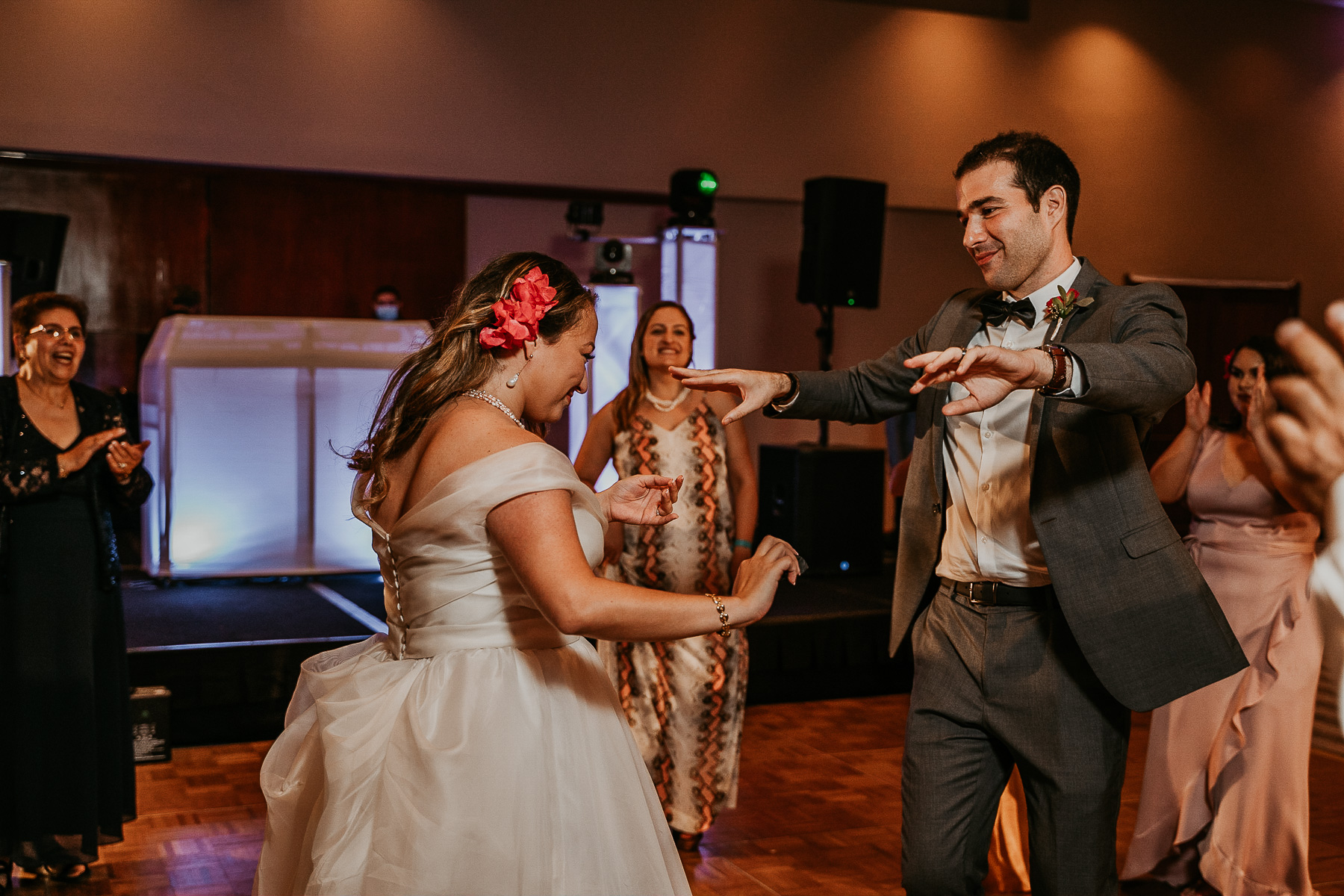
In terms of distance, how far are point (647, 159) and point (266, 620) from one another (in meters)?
4.00

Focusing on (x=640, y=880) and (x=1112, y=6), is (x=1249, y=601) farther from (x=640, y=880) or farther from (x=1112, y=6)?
(x=1112, y=6)

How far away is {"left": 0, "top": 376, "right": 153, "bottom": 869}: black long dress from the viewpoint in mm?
3207

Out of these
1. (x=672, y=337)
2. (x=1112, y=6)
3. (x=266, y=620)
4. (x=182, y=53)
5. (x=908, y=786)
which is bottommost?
(x=266, y=620)

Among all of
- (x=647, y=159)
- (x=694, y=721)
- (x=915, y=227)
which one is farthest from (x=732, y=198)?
(x=694, y=721)

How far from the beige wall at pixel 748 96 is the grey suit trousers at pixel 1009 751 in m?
6.00

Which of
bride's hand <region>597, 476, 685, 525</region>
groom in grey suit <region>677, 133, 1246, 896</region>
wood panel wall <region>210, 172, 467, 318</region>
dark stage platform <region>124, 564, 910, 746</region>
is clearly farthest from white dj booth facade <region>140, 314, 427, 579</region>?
groom in grey suit <region>677, 133, 1246, 896</region>

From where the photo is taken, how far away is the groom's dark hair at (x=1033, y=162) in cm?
216

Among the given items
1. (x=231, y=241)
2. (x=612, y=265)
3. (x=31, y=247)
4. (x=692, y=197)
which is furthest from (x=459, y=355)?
(x=231, y=241)

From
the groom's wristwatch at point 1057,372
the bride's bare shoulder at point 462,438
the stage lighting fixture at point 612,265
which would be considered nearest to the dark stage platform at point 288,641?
the stage lighting fixture at point 612,265

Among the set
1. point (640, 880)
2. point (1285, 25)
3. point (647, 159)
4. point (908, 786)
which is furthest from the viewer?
point (1285, 25)

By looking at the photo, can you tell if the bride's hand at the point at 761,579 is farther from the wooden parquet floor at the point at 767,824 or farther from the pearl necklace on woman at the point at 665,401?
the pearl necklace on woman at the point at 665,401

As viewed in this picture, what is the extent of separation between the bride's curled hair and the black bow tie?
847 millimetres

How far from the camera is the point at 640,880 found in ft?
5.71

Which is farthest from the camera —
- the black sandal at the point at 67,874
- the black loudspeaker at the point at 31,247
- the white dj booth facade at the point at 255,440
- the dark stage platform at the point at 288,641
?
the white dj booth facade at the point at 255,440
